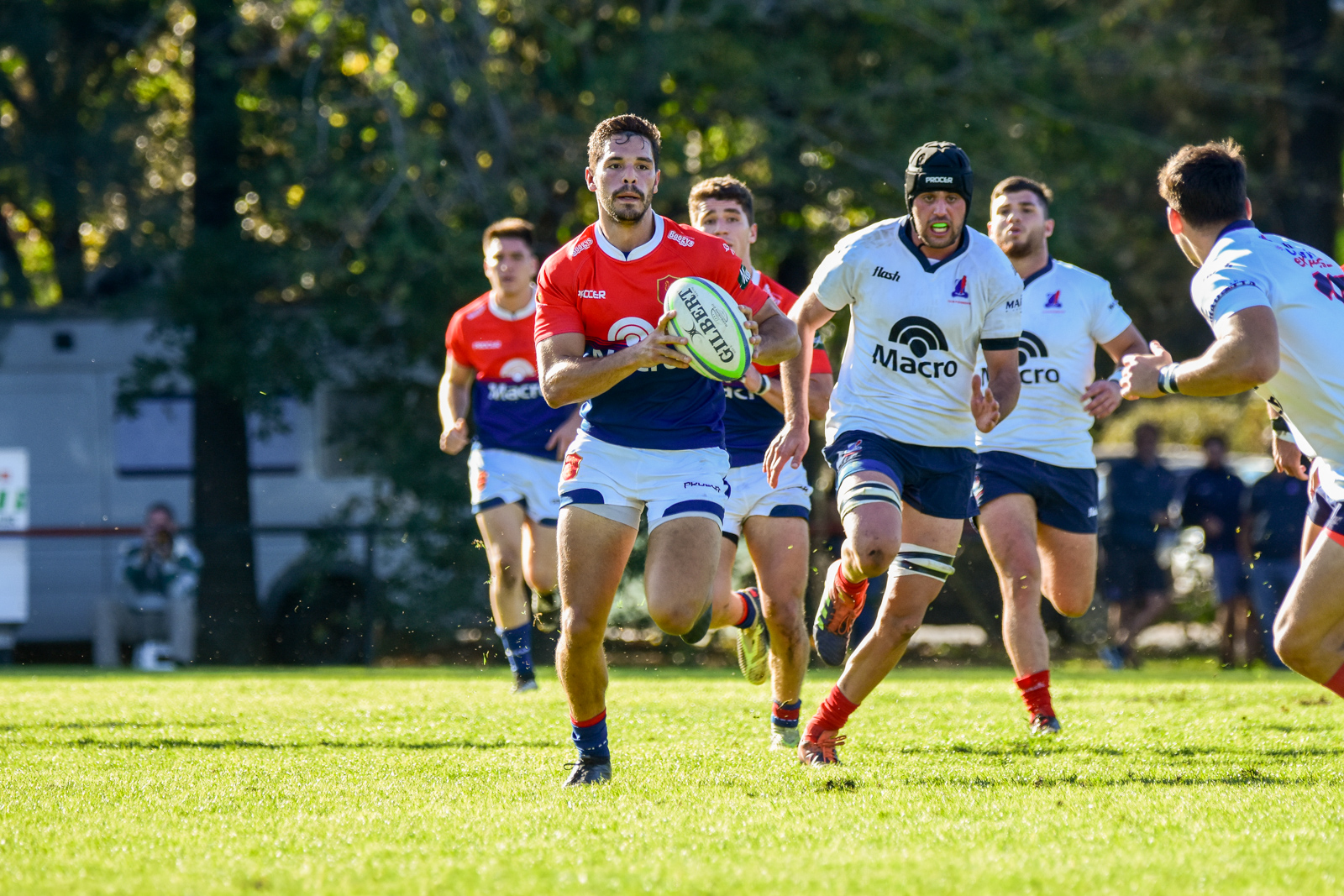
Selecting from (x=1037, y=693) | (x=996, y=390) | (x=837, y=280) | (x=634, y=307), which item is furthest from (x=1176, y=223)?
(x=1037, y=693)

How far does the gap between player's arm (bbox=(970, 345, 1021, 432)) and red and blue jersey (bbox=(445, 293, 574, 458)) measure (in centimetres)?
413

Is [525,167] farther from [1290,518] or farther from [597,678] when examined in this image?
[597,678]

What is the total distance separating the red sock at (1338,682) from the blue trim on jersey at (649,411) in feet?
8.02

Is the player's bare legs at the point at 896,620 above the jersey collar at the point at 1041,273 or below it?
below

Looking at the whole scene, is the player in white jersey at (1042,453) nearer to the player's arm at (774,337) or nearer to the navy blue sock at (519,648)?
the player's arm at (774,337)

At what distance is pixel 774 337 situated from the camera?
19.7ft

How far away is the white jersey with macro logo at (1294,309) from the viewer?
17.9 feet

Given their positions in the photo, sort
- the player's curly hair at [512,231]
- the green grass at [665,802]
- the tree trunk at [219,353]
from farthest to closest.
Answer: the tree trunk at [219,353] → the player's curly hair at [512,231] → the green grass at [665,802]

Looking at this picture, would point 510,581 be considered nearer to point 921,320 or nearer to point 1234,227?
point 921,320

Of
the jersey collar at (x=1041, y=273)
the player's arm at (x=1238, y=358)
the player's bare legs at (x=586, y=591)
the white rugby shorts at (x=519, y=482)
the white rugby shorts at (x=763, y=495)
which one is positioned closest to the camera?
the player's arm at (x=1238, y=358)

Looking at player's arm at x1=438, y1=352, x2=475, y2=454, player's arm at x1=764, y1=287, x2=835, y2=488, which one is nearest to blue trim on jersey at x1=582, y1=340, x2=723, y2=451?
player's arm at x1=764, y1=287, x2=835, y2=488

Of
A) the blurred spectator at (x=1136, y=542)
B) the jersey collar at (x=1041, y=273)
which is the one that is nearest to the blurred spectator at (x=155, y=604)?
the blurred spectator at (x=1136, y=542)

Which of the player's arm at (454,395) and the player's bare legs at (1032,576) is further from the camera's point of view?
the player's arm at (454,395)

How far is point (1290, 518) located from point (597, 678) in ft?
34.3
